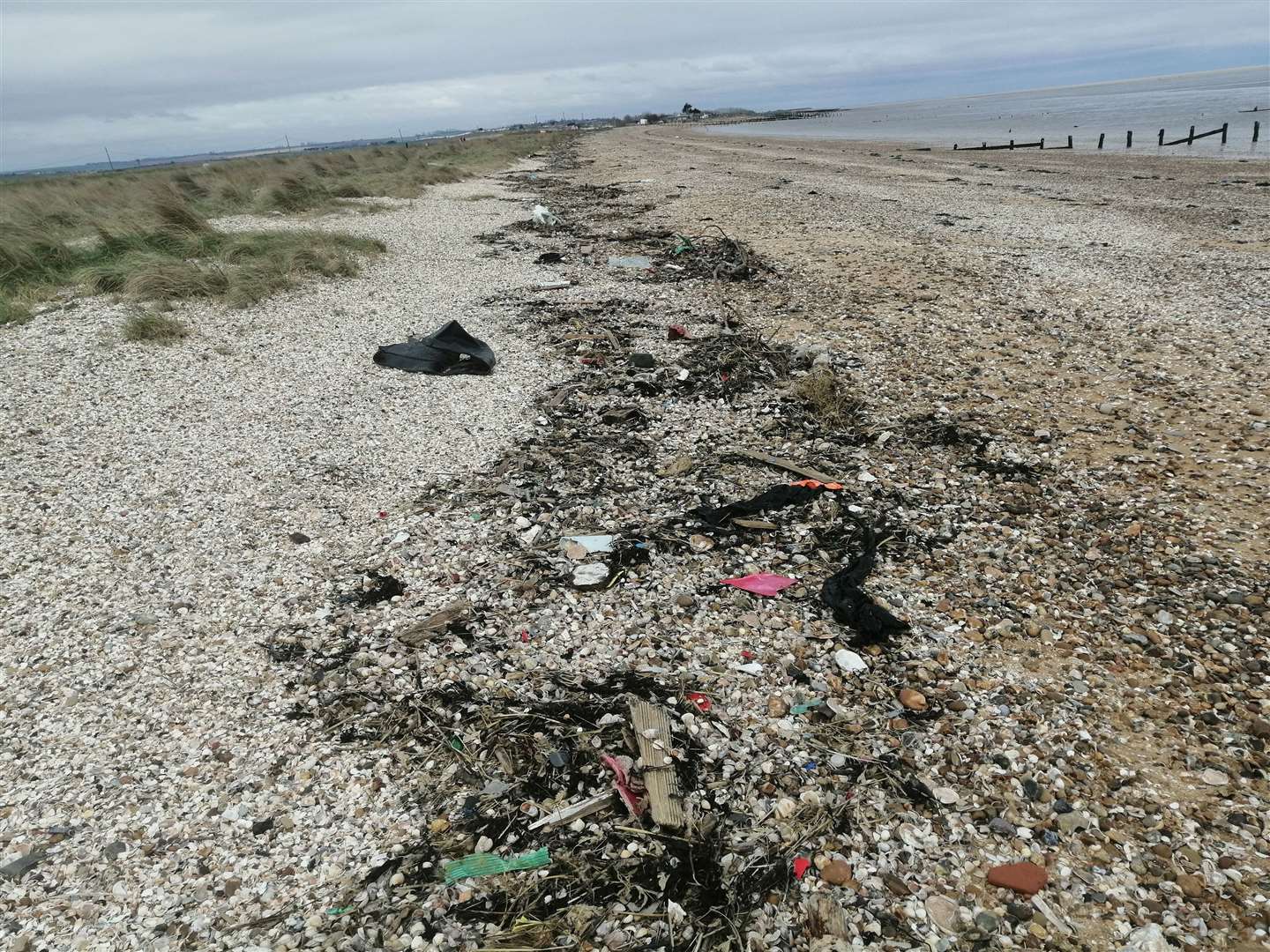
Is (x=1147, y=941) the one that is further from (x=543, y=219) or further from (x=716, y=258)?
(x=543, y=219)

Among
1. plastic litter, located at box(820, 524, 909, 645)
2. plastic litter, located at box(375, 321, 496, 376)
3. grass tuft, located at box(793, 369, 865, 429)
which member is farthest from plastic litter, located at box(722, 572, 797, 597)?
plastic litter, located at box(375, 321, 496, 376)

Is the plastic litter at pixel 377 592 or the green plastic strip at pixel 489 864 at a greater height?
the plastic litter at pixel 377 592

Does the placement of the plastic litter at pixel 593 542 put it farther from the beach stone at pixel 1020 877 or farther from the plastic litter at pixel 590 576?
the beach stone at pixel 1020 877

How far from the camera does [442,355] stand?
27.8ft

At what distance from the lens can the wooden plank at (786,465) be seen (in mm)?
5828

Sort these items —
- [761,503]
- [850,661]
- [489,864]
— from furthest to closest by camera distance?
1. [761,503]
2. [850,661]
3. [489,864]

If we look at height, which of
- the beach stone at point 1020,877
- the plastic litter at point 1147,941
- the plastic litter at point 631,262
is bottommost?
the plastic litter at point 1147,941

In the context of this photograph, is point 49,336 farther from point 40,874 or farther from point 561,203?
point 561,203

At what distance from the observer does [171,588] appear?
4.59 meters

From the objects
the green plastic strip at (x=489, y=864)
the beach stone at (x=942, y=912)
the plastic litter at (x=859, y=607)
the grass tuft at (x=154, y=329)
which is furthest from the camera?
the grass tuft at (x=154, y=329)

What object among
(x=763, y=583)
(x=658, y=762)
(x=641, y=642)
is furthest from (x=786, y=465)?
(x=658, y=762)

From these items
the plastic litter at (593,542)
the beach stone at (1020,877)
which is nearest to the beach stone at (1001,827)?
the beach stone at (1020,877)

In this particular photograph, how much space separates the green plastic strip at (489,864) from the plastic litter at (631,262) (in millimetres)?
11501

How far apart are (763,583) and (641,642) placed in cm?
100
